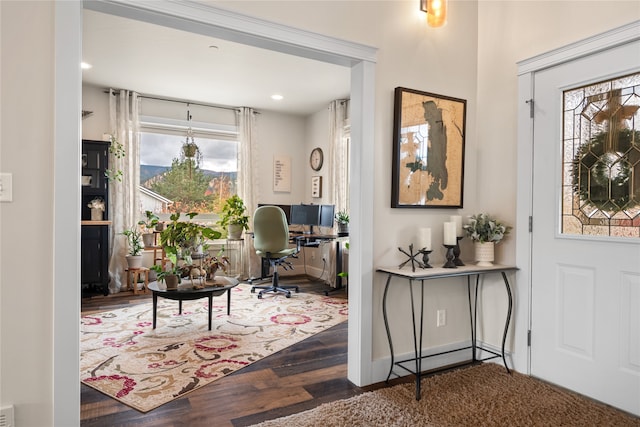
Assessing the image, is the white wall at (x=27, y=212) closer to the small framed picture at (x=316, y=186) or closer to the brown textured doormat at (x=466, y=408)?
the brown textured doormat at (x=466, y=408)

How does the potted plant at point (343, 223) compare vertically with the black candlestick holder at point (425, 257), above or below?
Answer: above

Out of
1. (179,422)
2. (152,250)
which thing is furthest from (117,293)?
(179,422)

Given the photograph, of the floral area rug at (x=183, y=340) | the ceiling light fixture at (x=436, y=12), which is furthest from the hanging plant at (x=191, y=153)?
the ceiling light fixture at (x=436, y=12)

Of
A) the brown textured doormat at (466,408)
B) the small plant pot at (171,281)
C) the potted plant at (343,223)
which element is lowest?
the brown textured doormat at (466,408)

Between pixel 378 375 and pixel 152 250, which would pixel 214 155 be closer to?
pixel 152 250

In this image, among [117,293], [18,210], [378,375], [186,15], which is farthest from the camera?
[117,293]

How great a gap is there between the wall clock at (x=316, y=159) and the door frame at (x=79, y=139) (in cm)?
376

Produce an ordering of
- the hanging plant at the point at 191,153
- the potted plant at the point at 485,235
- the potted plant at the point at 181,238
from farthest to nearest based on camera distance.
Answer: the hanging plant at the point at 191,153 → the potted plant at the point at 181,238 → the potted plant at the point at 485,235

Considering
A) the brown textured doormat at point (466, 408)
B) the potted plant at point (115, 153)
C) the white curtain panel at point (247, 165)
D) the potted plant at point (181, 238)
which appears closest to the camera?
the brown textured doormat at point (466, 408)

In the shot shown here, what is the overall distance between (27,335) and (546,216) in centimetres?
291

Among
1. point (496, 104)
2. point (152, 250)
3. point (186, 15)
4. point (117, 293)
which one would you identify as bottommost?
point (117, 293)

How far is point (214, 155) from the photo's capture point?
6.33 metres

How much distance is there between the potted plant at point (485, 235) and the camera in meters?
2.77

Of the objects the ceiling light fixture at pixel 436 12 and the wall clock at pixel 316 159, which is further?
the wall clock at pixel 316 159
